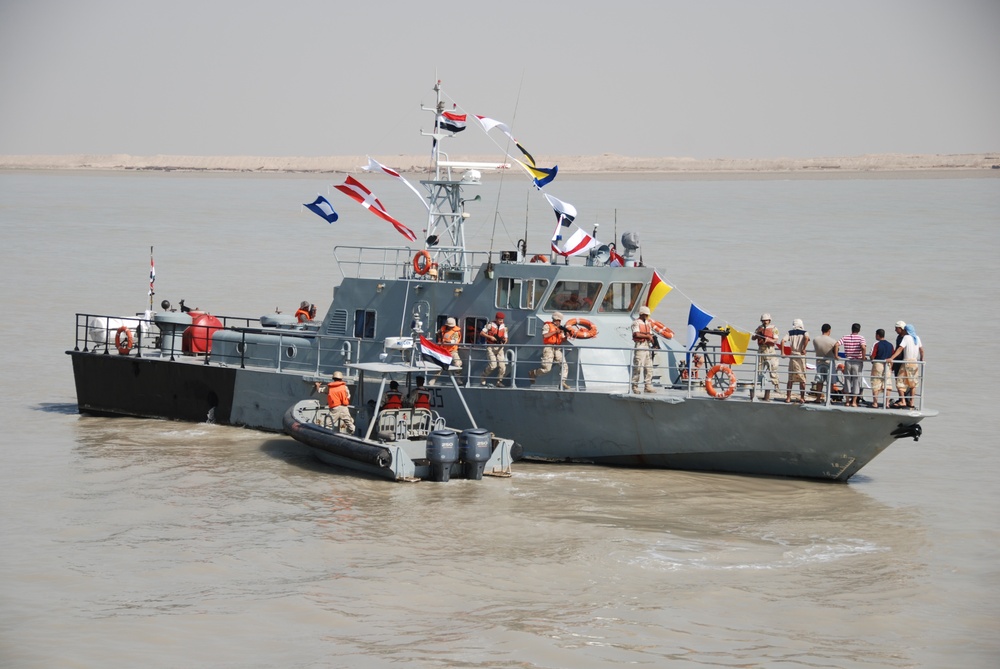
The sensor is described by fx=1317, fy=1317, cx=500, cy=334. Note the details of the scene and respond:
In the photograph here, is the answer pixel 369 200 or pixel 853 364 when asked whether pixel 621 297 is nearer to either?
pixel 853 364

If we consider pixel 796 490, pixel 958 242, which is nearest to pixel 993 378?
pixel 796 490

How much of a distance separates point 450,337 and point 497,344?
0.76m

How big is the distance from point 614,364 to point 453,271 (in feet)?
11.0

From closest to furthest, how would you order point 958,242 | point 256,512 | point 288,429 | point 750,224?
point 256,512 < point 288,429 < point 958,242 < point 750,224

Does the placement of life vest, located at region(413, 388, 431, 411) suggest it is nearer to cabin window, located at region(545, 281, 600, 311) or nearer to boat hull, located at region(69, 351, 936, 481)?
boat hull, located at region(69, 351, 936, 481)

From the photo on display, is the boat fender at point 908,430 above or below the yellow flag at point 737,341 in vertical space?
below

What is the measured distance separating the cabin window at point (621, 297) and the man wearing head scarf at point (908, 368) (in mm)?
4243

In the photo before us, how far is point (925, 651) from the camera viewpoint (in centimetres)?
1295

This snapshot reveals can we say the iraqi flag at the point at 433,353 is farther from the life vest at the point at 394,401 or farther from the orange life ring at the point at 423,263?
the orange life ring at the point at 423,263

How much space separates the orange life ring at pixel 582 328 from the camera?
66.5 ft

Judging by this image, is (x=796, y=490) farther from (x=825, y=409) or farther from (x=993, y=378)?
(x=993, y=378)

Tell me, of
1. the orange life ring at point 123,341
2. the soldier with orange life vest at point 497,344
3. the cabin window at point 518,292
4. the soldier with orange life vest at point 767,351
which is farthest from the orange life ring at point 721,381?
the orange life ring at point 123,341

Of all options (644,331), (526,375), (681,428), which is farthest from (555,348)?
(681,428)

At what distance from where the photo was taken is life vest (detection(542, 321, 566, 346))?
2003 cm
